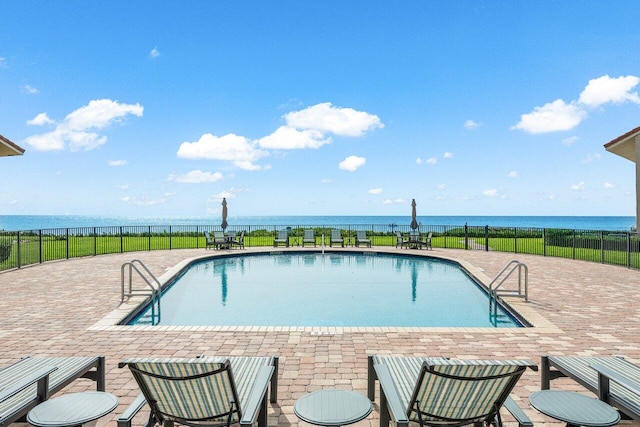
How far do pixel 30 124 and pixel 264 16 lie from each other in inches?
1087

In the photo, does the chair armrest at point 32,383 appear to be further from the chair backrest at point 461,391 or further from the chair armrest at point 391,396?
the chair backrest at point 461,391

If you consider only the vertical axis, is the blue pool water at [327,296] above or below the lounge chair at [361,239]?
below

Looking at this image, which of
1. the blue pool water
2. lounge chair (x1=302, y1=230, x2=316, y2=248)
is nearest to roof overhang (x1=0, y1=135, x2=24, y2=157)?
the blue pool water


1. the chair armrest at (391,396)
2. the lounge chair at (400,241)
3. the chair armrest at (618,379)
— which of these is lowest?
the chair armrest at (391,396)

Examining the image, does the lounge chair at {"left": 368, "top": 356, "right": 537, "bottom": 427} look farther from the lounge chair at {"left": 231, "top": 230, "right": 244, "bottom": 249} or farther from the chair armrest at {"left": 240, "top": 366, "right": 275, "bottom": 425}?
the lounge chair at {"left": 231, "top": 230, "right": 244, "bottom": 249}

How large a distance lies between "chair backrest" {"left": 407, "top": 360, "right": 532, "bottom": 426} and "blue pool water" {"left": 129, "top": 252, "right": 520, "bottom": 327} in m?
4.75

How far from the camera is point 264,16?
17.2m

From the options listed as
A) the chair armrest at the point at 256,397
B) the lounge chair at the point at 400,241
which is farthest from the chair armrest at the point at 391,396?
the lounge chair at the point at 400,241

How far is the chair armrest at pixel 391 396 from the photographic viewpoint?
7.63 feet

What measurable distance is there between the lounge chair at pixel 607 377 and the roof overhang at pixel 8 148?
33.6 ft

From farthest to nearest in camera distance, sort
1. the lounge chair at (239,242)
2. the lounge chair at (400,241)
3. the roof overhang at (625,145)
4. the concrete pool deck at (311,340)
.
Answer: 1. the lounge chair at (400,241)
2. the lounge chair at (239,242)
3. the roof overhang at (625,145)
4. the concrete pool deck at (311,340)

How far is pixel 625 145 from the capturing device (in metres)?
7.30

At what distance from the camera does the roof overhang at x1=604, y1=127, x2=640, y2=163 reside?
6.76m

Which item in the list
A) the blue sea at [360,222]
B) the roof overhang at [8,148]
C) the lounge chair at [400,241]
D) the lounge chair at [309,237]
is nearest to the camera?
the roof overhang at [8,148]
